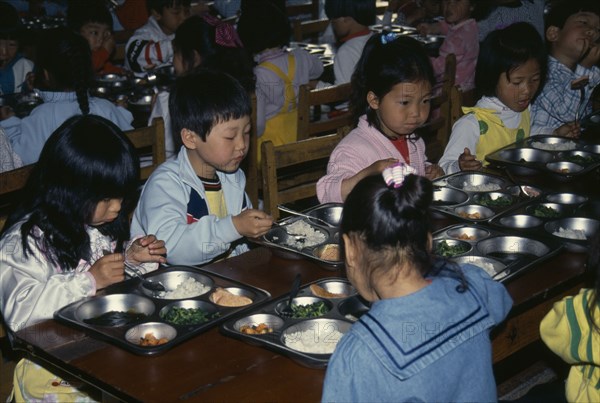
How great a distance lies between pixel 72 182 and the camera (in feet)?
8.29

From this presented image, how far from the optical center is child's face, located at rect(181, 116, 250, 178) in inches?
116

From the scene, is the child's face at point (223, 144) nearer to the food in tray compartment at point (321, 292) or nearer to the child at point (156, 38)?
the food in tray compartment at point (321, 292)

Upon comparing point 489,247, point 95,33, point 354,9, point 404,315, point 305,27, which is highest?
point 354,9

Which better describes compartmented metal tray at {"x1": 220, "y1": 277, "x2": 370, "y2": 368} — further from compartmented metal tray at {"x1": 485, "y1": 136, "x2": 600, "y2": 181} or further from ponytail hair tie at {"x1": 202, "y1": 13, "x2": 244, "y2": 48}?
ponytail hair tie at {"x1": 202, "y1": 13, "x2": 244, "y2": 48}

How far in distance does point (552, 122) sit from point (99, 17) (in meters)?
3.13

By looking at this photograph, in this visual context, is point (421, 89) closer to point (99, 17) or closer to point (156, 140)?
point (156, 140)

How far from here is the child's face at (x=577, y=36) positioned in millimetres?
4676

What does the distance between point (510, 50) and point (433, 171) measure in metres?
0.74

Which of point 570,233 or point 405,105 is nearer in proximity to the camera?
point 570,233

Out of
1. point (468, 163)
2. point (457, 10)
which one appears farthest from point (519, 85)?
point (457, 10)

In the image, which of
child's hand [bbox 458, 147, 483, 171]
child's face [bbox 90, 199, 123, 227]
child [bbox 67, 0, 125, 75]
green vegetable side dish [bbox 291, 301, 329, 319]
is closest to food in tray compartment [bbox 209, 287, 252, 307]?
green vegetable side dish [bbox 291, 301, 329, 319]

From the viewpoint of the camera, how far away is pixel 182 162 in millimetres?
2996

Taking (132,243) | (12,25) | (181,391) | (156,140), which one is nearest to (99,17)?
(12,25)

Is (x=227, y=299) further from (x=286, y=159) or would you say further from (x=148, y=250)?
(x=286, y=159)
